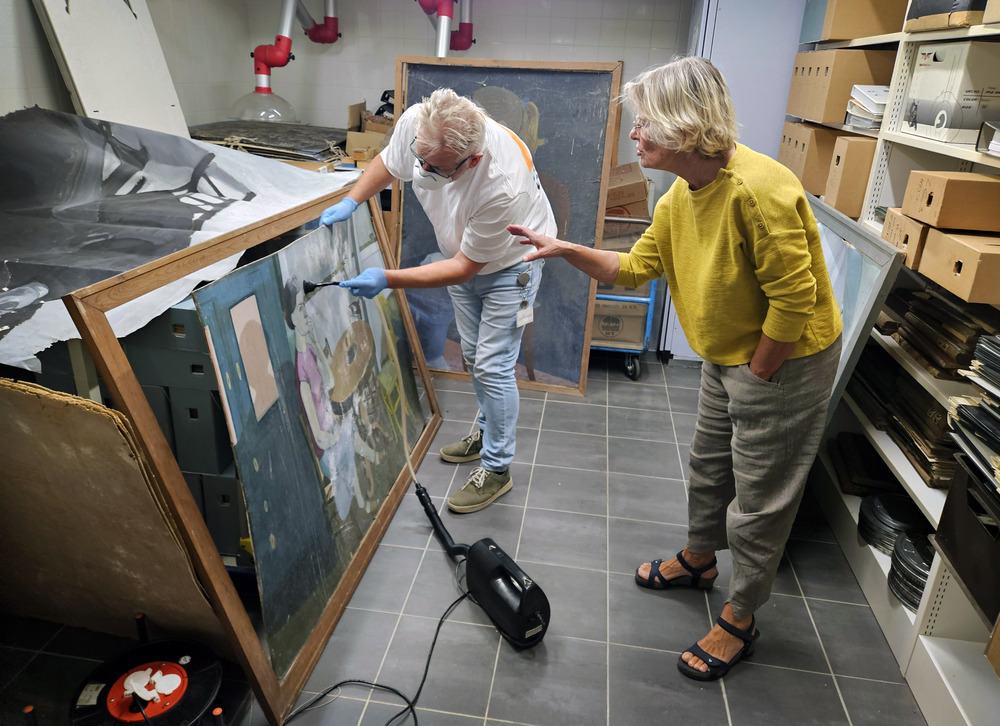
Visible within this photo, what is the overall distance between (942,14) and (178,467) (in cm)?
227

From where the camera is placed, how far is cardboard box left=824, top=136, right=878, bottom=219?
94.0 inches

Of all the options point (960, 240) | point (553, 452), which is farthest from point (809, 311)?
point (553, 452)

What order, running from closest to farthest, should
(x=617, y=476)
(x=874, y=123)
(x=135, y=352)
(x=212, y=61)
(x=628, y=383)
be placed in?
(x=135, y=352), (x=874, y=123), (x=617, y=476), (x=628, y=383), (x=212, y=61)

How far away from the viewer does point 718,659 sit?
5.73ft

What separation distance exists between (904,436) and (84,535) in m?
2.22

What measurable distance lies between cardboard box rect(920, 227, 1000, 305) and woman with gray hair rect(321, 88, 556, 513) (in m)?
1.08

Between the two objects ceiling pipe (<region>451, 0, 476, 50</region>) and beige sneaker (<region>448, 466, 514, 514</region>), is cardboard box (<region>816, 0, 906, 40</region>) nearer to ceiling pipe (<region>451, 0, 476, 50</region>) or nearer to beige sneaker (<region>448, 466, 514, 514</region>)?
ceiling pipe (<region>451, 0, 476, 50</region>)

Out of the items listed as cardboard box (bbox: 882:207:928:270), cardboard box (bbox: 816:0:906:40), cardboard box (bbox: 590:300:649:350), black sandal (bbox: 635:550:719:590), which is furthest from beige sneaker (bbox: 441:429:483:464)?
cardboard box (bbox: 816:0:906:40)

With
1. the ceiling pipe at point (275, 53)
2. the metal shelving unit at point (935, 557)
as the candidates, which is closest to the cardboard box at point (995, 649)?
the metal shelving unit at point (935, 557)

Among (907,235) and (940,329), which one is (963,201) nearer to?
(907,235)

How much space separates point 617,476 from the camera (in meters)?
2.63

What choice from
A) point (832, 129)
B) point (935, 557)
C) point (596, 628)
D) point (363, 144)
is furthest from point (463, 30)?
point (935, 557)

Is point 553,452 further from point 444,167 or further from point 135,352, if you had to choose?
point 135,352

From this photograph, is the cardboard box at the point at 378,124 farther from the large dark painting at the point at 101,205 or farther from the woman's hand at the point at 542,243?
the woman's hand at the point at 542,243
